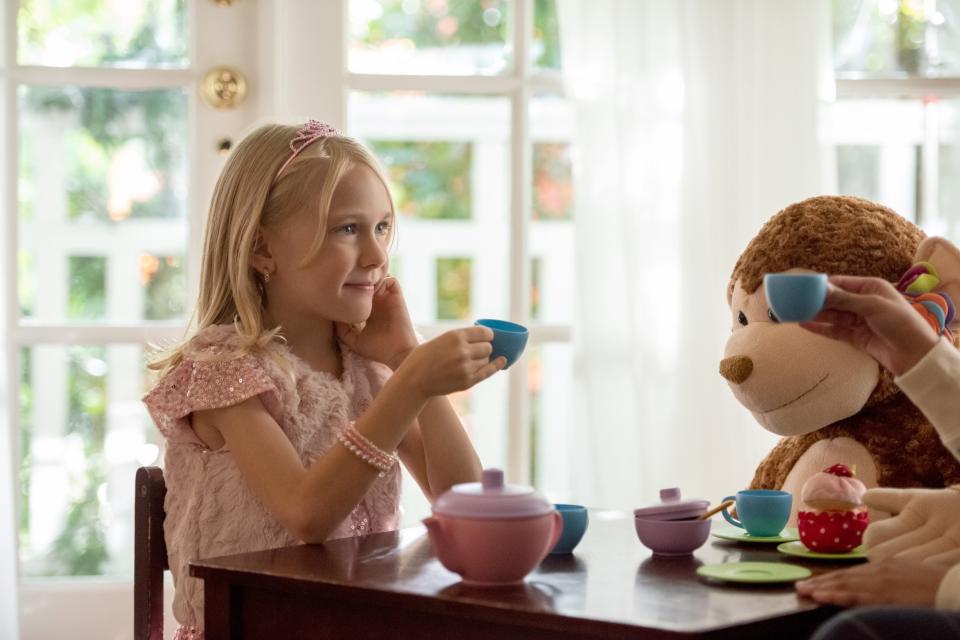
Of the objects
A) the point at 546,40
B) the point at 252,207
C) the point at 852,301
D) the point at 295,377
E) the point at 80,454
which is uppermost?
the point at 546,40

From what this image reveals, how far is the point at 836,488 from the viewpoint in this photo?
4.23ft

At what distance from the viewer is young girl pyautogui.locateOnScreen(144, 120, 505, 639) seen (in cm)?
141

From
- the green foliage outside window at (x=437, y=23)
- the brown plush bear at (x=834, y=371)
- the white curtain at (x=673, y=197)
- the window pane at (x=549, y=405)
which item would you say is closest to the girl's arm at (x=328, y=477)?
the brown plush bear at (x=834, y=371)

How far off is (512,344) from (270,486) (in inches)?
12.6

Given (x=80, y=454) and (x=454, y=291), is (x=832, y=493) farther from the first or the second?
(x=80, y=454)

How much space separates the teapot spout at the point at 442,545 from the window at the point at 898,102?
1540 mm

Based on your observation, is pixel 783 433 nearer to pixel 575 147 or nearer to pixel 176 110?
pixel 575 147

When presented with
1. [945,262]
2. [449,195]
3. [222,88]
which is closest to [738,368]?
[945,262]

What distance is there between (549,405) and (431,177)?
49 centimetres

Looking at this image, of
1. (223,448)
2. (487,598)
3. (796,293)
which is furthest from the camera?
(223,448)

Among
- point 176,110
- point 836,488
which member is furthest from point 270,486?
point 176,110

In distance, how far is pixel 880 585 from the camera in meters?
1.09

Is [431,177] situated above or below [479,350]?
above

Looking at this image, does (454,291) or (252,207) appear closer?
(252,207)
